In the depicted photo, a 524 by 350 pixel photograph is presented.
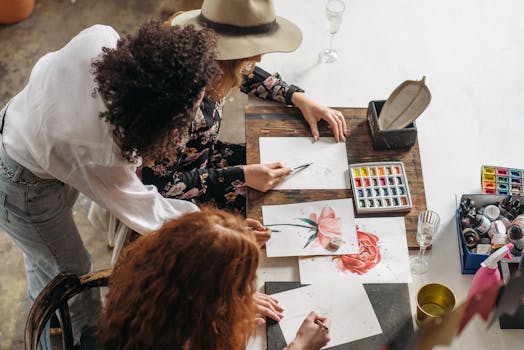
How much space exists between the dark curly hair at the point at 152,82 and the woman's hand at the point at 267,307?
17.6 inches

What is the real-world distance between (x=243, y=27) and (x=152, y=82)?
46 centimetres

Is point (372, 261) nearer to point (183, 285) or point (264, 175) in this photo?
point (264, 175)

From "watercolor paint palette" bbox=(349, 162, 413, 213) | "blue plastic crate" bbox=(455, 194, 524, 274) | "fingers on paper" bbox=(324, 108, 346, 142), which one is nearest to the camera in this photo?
"blue plastic crate" bbox=(455, 194, 524, 274)

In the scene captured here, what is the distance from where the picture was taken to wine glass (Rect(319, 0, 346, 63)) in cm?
196

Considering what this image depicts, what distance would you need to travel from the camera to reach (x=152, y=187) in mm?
1597

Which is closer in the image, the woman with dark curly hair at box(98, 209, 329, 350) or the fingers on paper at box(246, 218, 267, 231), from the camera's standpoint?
the woman with dark curly hair at box(98, 209, 329, 350)

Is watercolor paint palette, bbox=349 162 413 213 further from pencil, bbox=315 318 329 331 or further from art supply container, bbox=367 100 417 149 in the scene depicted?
pencil, bbox=315 318 329 331

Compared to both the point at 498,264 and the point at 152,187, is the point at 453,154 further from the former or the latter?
the point at 152,187

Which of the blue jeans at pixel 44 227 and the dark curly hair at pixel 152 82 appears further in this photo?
the blue jeans at pixel 44 227

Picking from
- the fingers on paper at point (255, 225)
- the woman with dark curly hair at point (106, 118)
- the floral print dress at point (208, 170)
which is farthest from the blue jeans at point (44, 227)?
the fingers on paper at point (255, 225)

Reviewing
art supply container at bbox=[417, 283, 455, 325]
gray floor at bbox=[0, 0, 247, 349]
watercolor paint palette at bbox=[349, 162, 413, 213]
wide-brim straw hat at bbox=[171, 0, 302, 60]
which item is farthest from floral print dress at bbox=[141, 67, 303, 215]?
gray floor at bbox=[0, 0, 247, 349]

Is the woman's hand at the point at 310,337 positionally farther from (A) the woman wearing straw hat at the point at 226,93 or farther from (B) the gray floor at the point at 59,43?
(B) the gray floor at the point at 59,43

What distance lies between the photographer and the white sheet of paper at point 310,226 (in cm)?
158

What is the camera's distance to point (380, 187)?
168 centimetres
